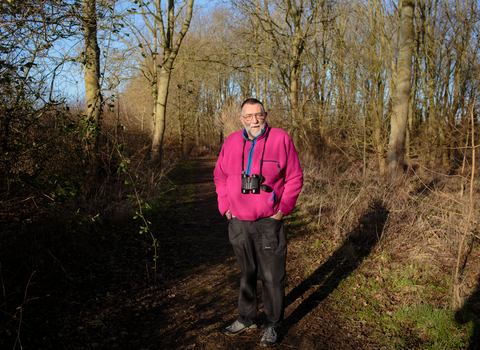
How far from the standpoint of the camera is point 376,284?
13.3 feet

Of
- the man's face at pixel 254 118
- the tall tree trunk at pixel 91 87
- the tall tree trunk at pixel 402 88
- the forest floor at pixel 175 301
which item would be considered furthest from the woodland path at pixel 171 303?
the tall tree trunk at pixel 402 88

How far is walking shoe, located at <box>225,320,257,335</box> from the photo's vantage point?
306 cm

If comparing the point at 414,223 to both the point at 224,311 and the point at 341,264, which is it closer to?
the point at 341,264

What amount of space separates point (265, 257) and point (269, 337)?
704 millimetres

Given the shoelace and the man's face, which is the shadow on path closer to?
the shoelace

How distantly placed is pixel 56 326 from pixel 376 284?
3.52m

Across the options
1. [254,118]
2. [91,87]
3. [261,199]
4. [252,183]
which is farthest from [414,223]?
[91,87]

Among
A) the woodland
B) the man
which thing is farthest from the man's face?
the woodland

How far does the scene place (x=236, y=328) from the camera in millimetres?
3078

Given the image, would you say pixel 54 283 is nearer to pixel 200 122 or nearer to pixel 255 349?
pixel 255 349

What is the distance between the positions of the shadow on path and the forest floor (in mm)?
14

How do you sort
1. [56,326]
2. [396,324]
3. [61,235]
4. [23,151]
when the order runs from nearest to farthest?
[56,326] < [396,324] < [23,151] < [61,235]

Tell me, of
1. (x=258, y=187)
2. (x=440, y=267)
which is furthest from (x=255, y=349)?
(x=440, y=267)

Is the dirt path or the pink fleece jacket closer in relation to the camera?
the pink fleece jacket
